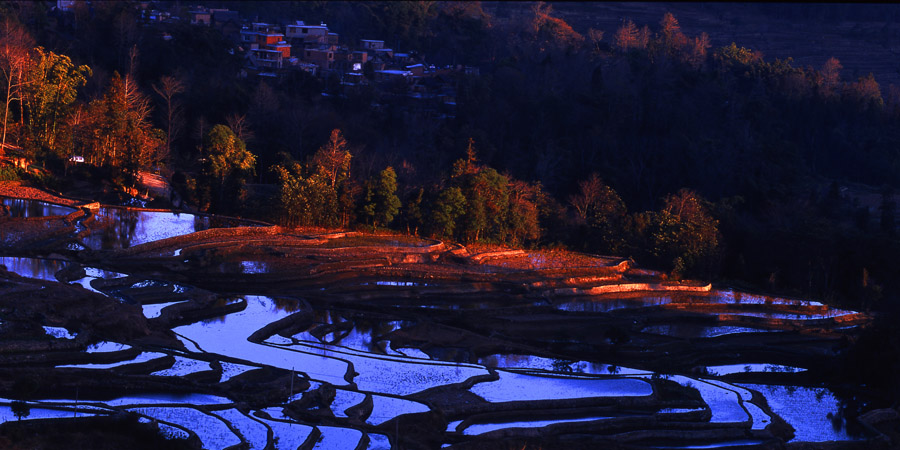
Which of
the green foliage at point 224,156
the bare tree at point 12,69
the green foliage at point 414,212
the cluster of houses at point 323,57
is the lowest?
the green foliage at point 414,212

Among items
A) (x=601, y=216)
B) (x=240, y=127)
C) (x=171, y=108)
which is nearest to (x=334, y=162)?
(x=240, y=127)

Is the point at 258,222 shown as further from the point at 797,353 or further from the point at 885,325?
the point at 885,325

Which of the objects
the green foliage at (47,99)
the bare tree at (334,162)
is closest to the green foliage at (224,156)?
the bare tree at (334,162)

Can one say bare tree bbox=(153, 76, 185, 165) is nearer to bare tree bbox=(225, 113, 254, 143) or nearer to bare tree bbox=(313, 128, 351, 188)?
bare tree bbox=(225, 113, 254, 143)

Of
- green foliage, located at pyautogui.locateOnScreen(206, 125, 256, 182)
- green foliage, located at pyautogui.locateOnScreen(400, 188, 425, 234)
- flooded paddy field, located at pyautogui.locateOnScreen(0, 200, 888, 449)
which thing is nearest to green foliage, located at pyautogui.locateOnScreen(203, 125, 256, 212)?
green foliage, located at pyautogui.locateOnScreen(206, 125, 256, 182)

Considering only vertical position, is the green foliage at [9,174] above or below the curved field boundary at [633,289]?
above

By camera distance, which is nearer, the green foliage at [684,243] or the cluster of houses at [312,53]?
the green foliage at [684,243]

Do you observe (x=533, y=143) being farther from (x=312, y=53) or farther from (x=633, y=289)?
(x=633, y=289)

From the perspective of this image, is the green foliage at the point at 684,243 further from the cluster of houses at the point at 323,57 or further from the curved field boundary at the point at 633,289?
the cluster of houses at the point at 323,57
